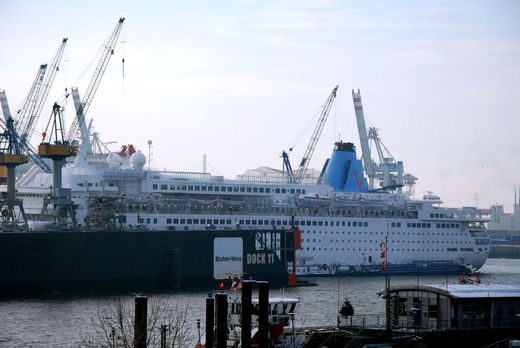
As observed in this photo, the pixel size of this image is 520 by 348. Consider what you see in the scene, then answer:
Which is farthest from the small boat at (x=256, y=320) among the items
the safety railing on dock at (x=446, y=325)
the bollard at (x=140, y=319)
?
the bollard at (x=140, y=319)

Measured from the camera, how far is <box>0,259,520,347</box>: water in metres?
37.2

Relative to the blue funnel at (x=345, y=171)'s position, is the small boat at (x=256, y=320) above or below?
below

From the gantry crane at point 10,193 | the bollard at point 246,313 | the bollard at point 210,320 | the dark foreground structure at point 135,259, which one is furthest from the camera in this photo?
the gantry crane at point 10,193

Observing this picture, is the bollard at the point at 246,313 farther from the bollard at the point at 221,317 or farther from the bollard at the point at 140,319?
the bollard at the point at 140,319

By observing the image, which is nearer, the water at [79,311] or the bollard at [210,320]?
the bollard at [210,320]

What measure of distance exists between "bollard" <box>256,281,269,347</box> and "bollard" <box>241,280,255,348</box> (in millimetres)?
449

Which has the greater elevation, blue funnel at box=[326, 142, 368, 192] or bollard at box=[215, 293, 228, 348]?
blue funnel at box=[326, 142, 368, 192]

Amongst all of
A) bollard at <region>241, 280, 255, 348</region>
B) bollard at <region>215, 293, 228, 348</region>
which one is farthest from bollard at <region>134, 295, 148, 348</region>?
bollard at <region>241, 280, 255, 348</region>

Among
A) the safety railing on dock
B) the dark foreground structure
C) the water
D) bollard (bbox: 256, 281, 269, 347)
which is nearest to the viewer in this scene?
bollard (bbox: 256, 281, 269, 347)

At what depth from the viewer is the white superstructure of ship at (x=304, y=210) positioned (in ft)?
241

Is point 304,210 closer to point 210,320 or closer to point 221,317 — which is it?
point 210,320

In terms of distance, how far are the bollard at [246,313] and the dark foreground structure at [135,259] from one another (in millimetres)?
31350

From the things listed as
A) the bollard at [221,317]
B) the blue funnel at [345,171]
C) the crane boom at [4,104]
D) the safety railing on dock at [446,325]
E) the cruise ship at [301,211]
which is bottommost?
the safety railing on dock at [446,325]

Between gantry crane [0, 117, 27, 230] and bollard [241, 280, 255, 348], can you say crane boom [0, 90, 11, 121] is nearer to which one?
gantry crane [0, 117, 27, 230]
